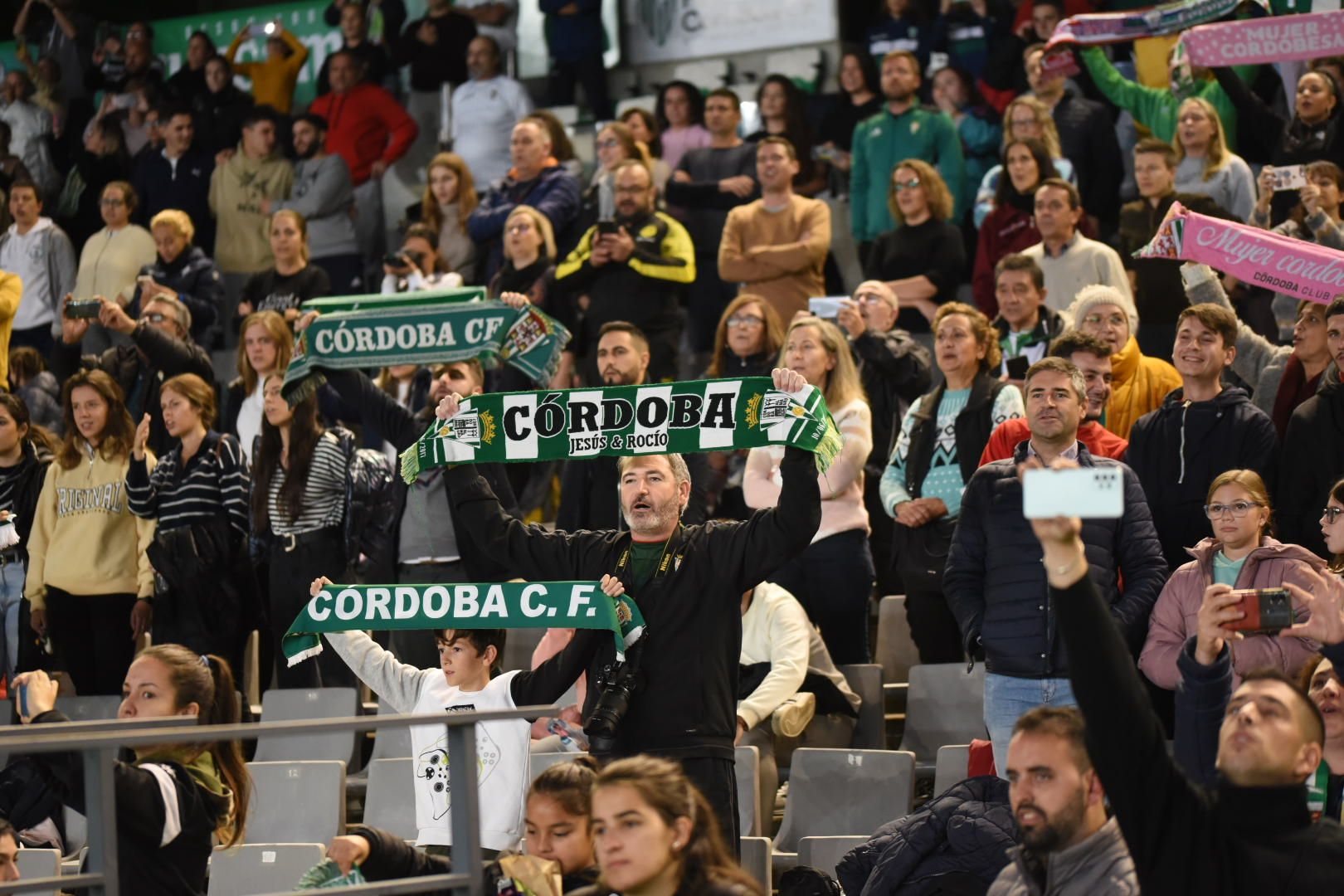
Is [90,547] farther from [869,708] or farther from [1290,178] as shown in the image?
[1290,178]

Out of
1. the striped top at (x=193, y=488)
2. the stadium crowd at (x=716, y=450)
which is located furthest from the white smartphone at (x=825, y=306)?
the striped top at (x=193, y=488)

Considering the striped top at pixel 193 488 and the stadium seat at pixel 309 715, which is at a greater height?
the striped top at pixel 193 488

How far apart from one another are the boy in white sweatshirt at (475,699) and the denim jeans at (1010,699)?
1.26 m

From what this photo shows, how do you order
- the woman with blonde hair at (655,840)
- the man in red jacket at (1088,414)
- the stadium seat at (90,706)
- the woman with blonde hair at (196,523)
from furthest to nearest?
the woman with blonde hair at (196,523) < the stadium seat at (90,706) < the man in red jacket at (1088,414) < the woman with blonde hair at (655,840)

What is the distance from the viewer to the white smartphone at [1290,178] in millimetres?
7746

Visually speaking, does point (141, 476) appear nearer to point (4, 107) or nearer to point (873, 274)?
point (873, 274)

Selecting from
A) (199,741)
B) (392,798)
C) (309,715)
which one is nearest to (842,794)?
(392,798)

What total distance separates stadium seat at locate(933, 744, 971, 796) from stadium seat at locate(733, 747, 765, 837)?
1.98ft

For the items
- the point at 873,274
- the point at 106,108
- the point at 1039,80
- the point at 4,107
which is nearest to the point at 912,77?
the point at 1039,80

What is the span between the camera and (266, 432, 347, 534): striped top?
25.9ft

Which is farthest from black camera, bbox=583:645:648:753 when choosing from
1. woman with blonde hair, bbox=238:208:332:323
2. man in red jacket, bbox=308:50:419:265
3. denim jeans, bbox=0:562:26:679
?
man in red jacket, bbox=308:50:419:265

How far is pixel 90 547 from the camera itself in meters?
8.33

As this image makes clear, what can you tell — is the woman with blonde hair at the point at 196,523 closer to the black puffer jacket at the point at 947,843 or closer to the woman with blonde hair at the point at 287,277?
the woman with blonde hair at the point at 287,277

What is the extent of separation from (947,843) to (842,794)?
1200 millimetres
